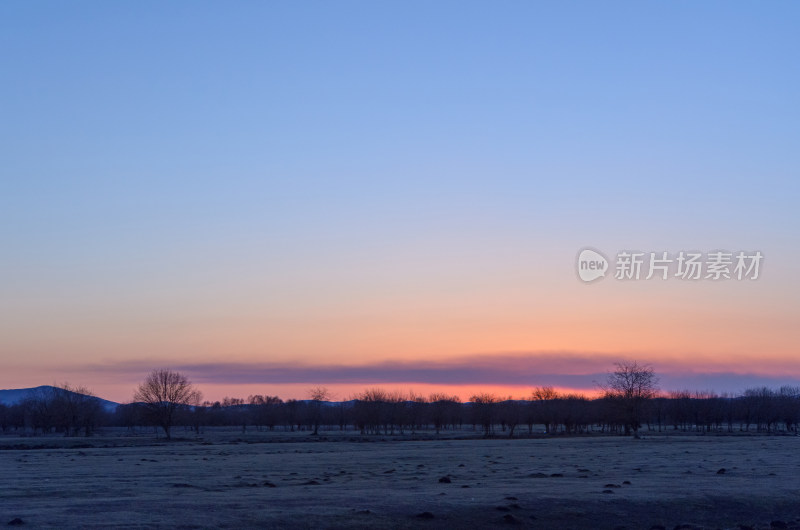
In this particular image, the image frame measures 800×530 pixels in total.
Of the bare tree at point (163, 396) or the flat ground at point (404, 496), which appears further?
the bare tree at point (163, 396)

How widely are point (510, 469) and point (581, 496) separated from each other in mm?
18238

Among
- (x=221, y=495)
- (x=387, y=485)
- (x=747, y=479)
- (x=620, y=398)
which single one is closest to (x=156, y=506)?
(x=221, y=495)

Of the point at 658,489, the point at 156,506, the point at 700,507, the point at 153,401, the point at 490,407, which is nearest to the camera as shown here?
the point at 156,506

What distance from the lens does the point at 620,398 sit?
149 meters

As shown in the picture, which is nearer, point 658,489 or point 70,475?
point 658,489

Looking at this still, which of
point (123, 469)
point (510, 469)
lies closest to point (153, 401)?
point (123, 469)

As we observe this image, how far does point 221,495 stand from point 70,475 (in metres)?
18.1

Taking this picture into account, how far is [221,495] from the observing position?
37.3 m

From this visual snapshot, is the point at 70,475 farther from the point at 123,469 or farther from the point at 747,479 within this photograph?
the point at 747,479

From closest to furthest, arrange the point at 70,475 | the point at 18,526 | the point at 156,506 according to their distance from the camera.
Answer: the point at 18,526 → the point at 156,506 → the point at 70,475

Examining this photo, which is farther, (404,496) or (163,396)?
(163,396)

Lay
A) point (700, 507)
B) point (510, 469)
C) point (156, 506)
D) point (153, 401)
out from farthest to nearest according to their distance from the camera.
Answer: point (153, 401) → point (510, 469) → point (700, 507) → point (156, 506)

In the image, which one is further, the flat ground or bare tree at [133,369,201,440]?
bare tree at [133,369,201,440]

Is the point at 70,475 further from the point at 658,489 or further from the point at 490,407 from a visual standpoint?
the point at 490,407
